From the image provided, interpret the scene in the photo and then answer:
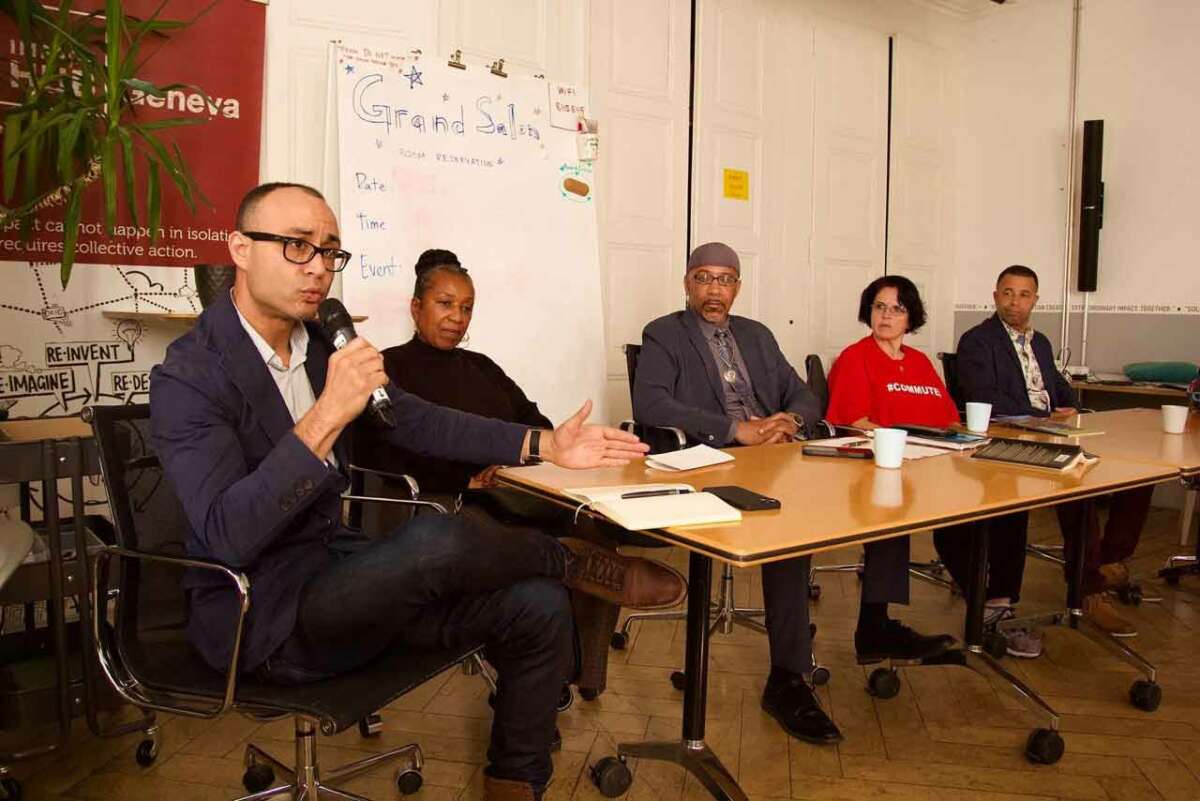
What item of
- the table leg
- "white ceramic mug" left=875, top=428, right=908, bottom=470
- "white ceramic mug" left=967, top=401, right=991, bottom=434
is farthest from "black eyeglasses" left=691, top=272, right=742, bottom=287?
the table leg

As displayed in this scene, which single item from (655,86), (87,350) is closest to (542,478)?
(87,350)

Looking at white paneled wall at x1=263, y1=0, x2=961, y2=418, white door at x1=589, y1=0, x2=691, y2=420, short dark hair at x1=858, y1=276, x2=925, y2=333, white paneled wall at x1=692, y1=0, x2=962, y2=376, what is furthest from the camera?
white paneled wall at x1=692, y1=0, x2=962, y2=376

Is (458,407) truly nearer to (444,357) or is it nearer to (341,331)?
(444,357)

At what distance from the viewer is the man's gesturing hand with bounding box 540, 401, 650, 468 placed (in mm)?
1933

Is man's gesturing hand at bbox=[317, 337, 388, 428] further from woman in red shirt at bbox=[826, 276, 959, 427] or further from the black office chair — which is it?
woman in red shirt at bbox=[826, 276, 959, 427]

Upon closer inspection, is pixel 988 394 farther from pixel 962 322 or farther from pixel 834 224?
pixel 962 322

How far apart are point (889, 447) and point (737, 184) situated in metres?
3.02

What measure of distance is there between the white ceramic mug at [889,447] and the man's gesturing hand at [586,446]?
0.56 m

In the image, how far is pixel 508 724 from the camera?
1.63 meters

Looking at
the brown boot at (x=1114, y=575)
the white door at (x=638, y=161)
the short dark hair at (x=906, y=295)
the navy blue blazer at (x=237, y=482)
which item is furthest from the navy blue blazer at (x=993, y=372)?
the navy blue blazer at (x=237, y=482)

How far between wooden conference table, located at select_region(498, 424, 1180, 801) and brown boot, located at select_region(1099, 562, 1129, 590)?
1.20 metres

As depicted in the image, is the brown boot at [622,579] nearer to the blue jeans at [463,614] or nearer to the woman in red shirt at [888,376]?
the blue jeans at [463,614]

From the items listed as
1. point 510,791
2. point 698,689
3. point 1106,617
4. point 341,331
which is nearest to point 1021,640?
point 1106,617

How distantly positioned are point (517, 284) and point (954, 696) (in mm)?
2346
